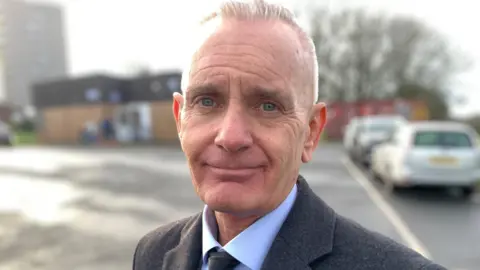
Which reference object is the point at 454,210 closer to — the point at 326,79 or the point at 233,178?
the point at 233,178

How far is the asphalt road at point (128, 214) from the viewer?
18.4 feet

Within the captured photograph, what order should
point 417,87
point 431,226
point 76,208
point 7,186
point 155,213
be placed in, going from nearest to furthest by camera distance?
point 431,226 < point 155,213 < point 76,208 < point 7,186 < point 417,87

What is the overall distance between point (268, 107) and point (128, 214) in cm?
718

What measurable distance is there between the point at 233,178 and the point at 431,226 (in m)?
6.53

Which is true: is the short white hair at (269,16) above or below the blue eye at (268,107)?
above

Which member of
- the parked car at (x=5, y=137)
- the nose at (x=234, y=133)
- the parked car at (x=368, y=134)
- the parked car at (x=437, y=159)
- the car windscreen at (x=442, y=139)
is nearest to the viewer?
the nose at (x=234, y=133)

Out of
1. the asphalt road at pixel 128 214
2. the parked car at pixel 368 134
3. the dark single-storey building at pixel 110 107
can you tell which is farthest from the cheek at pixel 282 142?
the dark single-storey building at pixel 110 107

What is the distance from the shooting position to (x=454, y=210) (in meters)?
7.88

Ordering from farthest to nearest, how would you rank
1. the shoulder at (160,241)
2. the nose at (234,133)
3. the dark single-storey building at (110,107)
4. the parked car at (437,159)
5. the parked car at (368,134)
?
1. the dark single-storey building at (110,107)
2. the parked car at (368,134)
3. the parked car at (437,159)
4. the shoulder at (160,241)
5. the nose at (234,133)

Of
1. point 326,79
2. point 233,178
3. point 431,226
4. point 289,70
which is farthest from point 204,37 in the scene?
point 326,79

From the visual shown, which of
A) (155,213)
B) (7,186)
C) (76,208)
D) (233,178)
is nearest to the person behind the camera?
(233,178)

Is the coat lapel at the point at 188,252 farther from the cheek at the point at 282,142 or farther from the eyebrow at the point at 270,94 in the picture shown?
the eyebrow at the point at 270,94

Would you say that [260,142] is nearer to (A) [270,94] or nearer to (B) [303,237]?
(A) [270,94]

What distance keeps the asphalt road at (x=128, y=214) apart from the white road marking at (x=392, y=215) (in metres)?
0.02
